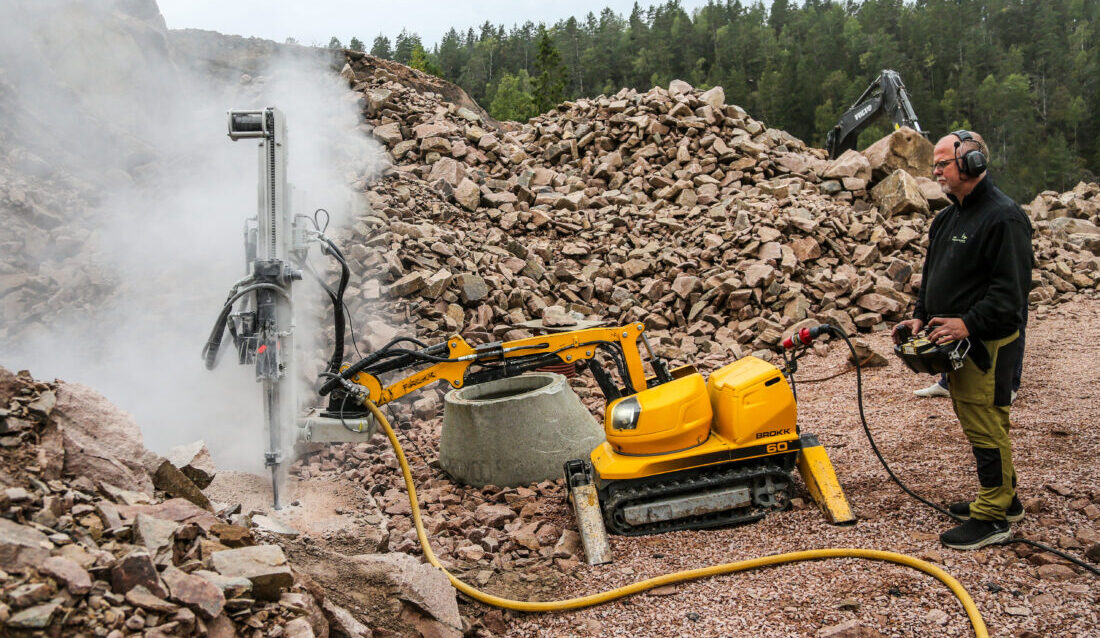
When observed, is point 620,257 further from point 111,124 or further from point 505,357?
point 111,124

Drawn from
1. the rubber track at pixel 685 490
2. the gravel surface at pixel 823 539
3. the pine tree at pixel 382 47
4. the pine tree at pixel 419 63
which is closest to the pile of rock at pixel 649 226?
the gravel surface at pixel 823 539

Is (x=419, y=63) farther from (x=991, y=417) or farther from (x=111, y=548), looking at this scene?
(x=111, y=548)

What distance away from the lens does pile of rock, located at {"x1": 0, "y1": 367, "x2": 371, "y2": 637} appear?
89.9 inches

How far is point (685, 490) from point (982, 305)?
1.81 m

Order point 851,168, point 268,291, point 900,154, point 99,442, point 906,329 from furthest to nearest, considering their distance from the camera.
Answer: point 900,154
point 851,168
point 268,291
point 906,329
point 99,442

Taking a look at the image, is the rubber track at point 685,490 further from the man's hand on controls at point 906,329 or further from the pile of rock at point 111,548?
the pile of rock at point 111,548

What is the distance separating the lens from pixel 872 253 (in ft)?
32.5

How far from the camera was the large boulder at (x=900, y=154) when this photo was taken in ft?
38.4

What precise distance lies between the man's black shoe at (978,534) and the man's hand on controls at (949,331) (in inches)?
37.3

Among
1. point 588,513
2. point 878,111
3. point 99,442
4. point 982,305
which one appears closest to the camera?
point 99,442

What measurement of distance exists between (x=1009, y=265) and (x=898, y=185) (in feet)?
27.0

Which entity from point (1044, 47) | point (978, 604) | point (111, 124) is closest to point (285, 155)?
point (978, 604)

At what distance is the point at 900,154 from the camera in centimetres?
1181

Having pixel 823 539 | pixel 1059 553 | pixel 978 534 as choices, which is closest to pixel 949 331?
pixel 978 534
